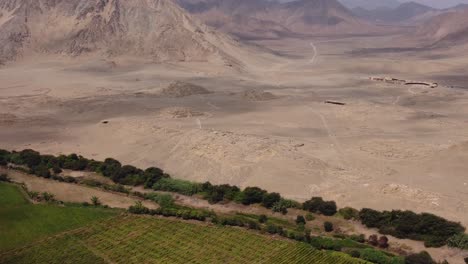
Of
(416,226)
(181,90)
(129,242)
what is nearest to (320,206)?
(416,226)

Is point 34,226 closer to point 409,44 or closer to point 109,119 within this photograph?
point 109,119

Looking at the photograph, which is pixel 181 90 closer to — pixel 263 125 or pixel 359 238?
pixel 263 125

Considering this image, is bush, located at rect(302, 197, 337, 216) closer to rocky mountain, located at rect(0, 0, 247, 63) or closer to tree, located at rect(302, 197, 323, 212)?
tree, located at rect(302, 197, 323, 212)

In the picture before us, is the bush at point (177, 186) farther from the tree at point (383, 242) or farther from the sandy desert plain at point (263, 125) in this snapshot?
the tree at point (383, 242)

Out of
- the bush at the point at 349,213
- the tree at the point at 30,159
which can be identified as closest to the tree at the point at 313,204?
the bush at the point at 349,213

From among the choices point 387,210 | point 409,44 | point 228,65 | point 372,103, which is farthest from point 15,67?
point 409,44
